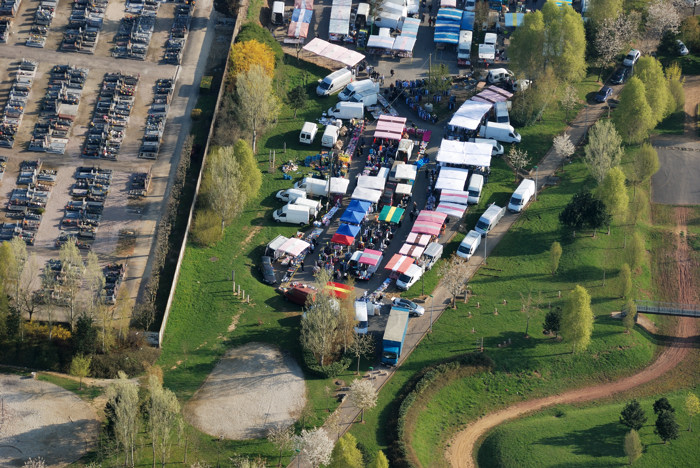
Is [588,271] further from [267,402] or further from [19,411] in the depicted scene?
[19,411]

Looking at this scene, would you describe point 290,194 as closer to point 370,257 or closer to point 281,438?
point 370,257

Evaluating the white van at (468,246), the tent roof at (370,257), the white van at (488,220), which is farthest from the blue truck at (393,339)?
the white van at (488,220)

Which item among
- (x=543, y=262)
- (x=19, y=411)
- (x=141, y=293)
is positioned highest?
(x=543, y=262)

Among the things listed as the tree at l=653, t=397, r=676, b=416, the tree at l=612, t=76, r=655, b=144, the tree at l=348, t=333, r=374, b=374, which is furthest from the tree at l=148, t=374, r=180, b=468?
the tree at l=612, t=76, r=655, b=144

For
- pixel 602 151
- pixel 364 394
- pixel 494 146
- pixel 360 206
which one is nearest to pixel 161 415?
pixel 364 394

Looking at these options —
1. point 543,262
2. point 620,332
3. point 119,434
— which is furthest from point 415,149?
point 119,434

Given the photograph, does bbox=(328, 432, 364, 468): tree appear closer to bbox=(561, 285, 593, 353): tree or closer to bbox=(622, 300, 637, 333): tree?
bbox=(561, 285, 593, 353): tree

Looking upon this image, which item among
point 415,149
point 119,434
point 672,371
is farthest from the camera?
point 415,149
